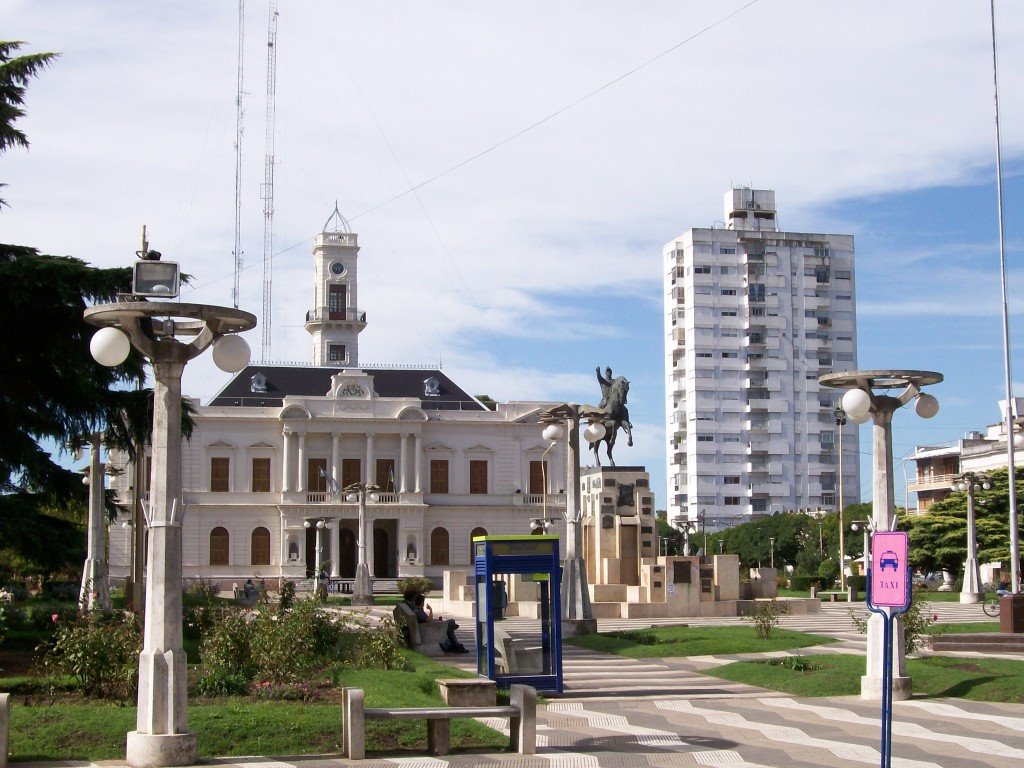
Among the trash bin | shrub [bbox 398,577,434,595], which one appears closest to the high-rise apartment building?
shrub [bbox 398,577,434,595]

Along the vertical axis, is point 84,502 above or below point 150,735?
above

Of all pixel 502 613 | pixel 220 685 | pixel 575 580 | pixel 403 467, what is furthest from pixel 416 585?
pixel 403 467

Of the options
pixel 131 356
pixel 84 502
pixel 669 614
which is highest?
pixel 131 356

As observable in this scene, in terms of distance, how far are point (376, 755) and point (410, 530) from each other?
61.1 meters

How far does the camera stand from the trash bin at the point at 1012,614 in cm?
2388

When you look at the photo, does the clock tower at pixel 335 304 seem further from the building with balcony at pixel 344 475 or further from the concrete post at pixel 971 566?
the concrete post at pixel 971 566

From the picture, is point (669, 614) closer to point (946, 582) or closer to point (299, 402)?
point (946, 582)

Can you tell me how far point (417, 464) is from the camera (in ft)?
241

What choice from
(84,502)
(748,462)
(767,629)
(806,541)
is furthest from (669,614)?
(748,462)

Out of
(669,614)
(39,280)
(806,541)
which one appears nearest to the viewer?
(39,280)

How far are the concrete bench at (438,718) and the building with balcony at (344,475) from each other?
57623mm

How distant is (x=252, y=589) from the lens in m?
51.3

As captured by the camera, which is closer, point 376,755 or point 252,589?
point 376,755

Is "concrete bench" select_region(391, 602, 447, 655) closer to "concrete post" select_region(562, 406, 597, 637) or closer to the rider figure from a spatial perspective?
"concrete post" select_region(562, 406, 597, 637)
